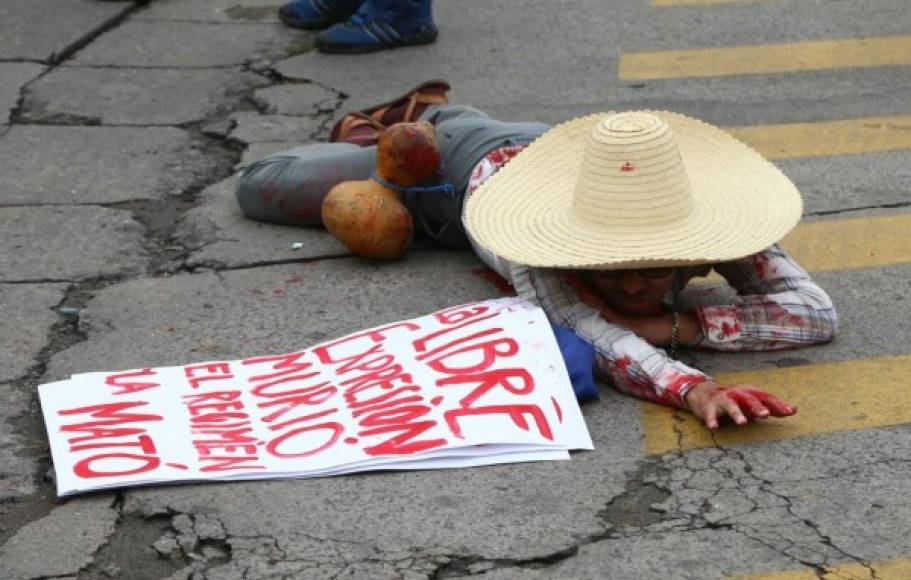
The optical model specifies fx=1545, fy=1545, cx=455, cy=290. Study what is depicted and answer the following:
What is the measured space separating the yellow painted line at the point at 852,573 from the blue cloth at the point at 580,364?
30.5 inches

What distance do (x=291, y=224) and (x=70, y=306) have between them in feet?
2.64

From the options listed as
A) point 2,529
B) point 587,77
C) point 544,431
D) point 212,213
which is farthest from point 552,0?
point 2,529

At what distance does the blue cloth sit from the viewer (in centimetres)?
353

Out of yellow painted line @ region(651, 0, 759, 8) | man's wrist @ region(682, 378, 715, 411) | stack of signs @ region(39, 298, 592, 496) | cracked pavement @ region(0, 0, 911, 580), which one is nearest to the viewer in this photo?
cracked pavement @ region(0, 0, 911, 580)

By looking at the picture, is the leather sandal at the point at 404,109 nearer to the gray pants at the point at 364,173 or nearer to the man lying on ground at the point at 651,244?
the gray pants at the point at 364,173

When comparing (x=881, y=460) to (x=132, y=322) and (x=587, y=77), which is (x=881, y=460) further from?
(x=587, y=77)

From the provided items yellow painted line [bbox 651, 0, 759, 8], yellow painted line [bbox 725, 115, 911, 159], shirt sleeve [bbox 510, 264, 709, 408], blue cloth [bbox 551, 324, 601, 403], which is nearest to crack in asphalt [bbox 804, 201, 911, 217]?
yellow painted line [bbox 725, 115, 911, 159]

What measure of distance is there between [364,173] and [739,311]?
129 cm

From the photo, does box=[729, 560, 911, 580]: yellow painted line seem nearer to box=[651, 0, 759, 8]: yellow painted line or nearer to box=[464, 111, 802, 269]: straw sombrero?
box=[464, 111, 802, 269]: straw sombrero

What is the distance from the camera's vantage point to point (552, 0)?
7.20 m

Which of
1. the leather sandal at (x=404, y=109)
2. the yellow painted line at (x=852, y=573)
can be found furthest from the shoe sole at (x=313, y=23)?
the yellow painted line at (x=852, y=573)

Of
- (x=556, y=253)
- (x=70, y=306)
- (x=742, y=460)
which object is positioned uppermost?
(x=556, y=253)

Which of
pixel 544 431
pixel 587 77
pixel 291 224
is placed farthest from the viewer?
pixel 587 77

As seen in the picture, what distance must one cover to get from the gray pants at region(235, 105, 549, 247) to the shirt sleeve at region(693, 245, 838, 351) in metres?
0.87
